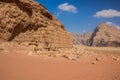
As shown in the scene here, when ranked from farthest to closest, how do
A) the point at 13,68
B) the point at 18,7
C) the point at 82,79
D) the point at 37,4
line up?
1. the point at 37,4
2. the point at 18,7
3. the point at 13,68
4. the point at 82,79

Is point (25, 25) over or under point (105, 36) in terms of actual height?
under

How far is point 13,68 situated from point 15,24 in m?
13.9

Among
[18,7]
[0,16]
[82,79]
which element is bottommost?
[82,79]

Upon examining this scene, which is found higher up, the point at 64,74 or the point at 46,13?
the point at 46,13

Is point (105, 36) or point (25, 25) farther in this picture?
point (105, 36)

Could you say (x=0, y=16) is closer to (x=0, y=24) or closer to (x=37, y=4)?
(x=0, y=24)

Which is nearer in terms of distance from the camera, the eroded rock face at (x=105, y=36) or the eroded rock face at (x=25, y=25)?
the eroded rock face at (x=25, y=25)

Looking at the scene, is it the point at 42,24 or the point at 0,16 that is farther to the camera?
the point at 42,24

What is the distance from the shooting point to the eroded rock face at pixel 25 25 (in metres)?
19.7

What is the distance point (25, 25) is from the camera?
20859mm

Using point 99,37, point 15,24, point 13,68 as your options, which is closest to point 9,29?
point 15,24

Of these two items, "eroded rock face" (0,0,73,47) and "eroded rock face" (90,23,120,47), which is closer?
"eroded rock face" (0,0,73,47)

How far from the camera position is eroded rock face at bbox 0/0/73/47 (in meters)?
19.7

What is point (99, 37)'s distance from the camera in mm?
154875
